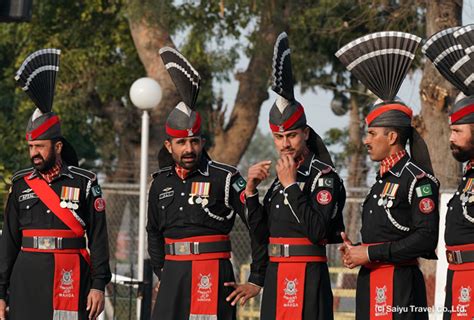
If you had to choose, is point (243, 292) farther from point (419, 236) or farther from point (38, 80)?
point (38, 80)

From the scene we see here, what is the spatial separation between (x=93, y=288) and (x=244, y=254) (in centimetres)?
995

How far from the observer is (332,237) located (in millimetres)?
8805

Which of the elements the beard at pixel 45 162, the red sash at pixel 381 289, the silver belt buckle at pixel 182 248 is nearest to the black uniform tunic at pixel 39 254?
the beard at pixel 45 162

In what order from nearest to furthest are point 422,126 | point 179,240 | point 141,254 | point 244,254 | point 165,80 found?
point 179,240 → point 141,254 → point 422,126 → point 244,254 → point 165,80

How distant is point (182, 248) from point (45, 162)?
1349 millimetres

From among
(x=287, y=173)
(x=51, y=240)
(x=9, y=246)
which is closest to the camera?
(x=287, y=173)

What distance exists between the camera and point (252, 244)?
29.8ft

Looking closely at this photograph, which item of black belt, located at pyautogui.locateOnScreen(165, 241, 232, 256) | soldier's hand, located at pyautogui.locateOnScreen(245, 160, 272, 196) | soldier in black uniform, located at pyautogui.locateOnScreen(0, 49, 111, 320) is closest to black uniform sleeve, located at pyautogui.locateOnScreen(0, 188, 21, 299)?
soldier in black uniform, located at pyautogui.locateOnScreen(0, 49, 111, 320)

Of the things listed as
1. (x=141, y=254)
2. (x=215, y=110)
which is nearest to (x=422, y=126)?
(x=141, y=254)

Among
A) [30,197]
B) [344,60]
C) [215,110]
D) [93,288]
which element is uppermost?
[215,110]

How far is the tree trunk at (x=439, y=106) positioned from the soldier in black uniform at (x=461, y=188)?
7392mm

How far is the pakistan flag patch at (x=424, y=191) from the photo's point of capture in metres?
8.16

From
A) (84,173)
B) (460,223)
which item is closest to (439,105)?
(84,173)

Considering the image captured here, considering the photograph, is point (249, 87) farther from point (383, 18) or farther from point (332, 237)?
point (332, 237)
